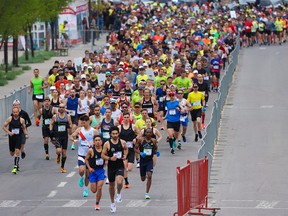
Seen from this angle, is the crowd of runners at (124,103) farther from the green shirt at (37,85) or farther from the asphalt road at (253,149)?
the asphalt road at (253,149)

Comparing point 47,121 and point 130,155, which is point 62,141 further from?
point 130,155

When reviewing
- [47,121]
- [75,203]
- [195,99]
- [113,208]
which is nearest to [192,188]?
[113,208]

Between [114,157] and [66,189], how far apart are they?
3040mm

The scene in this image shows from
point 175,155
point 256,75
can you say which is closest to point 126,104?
point 175,155

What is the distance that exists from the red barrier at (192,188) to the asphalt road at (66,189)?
0.87 m

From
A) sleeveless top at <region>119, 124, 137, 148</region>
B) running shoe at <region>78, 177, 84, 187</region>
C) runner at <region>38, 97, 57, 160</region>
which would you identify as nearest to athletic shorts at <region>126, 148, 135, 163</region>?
sleeveless top at <region>119, 124, 137, 148</region>

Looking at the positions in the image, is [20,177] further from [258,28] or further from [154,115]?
[258,28]

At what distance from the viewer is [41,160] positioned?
29719 mm

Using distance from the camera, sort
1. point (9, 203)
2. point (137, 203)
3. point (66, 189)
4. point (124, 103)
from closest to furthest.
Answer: point (137, 203)
point (9, 203)
point (66, 189)
point (124, 103)

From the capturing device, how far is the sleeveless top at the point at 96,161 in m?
22.6

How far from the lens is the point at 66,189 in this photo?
25.1 metres

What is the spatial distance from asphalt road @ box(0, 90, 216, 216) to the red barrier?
869mm

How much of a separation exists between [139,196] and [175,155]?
5.83m

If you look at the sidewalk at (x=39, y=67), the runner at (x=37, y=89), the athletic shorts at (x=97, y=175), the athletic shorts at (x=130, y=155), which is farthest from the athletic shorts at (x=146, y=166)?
the sidewalk at (x=39, y=67)
